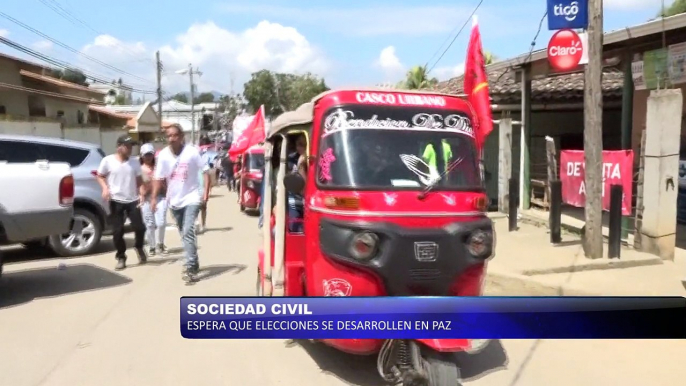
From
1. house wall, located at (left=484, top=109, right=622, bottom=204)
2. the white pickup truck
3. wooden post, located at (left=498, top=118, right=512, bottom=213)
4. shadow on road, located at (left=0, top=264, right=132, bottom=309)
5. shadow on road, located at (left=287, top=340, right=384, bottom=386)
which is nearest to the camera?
shadow on road, located at (left=287, top=340, right=384, bottom=386)

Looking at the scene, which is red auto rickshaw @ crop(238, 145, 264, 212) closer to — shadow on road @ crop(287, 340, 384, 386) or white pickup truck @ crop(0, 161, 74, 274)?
white pickup truck @ crop(0, 161, 74, 274)

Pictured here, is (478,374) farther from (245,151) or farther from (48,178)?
(245,151)

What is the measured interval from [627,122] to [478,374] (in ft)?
22.6

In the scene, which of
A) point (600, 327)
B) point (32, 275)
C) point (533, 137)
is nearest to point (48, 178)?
point (32, 275)

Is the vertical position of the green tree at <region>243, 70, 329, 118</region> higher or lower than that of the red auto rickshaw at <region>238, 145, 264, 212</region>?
higher

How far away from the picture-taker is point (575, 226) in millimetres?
11039

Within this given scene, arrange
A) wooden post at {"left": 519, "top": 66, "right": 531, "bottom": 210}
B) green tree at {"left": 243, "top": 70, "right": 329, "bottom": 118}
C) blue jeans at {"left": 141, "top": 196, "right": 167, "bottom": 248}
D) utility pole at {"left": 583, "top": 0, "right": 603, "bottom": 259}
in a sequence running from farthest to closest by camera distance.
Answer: green tree at {"left": 243, "top": 70, "right": 329, "bottom": 118}, wooden post at {"left": 519, "top": 66, "right": 531, "bottom": 210}, blue jeans at {"left": 141, "top": 196, "right": 167, "bottom": 248}, utility pole at {"left": 583, "top": 0, "right": 603, "bottom": 259}

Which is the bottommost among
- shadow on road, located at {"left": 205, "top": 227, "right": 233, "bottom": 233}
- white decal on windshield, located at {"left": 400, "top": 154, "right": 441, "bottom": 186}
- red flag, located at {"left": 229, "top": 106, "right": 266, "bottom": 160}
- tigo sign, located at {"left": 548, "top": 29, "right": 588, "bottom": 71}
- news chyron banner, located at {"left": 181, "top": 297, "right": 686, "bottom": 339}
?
shadow on road, located at {"left": 205, "top": 227, "right": 233, "bottom": 233}

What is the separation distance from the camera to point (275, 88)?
58500 millimetres

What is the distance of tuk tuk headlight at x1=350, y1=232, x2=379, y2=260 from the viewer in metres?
4.27

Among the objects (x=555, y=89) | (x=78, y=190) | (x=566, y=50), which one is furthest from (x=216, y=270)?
(x=555, y=89)

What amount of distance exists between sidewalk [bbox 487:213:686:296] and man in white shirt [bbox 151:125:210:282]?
3.77m

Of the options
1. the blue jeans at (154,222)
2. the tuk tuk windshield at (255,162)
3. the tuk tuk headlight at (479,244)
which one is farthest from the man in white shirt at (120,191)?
the tuk tuk windshield at (255,162)

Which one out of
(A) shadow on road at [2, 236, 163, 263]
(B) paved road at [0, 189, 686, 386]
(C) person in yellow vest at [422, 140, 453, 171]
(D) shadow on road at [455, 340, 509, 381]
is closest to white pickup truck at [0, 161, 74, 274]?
(B) paved road at [0, 189, 686, 386]
